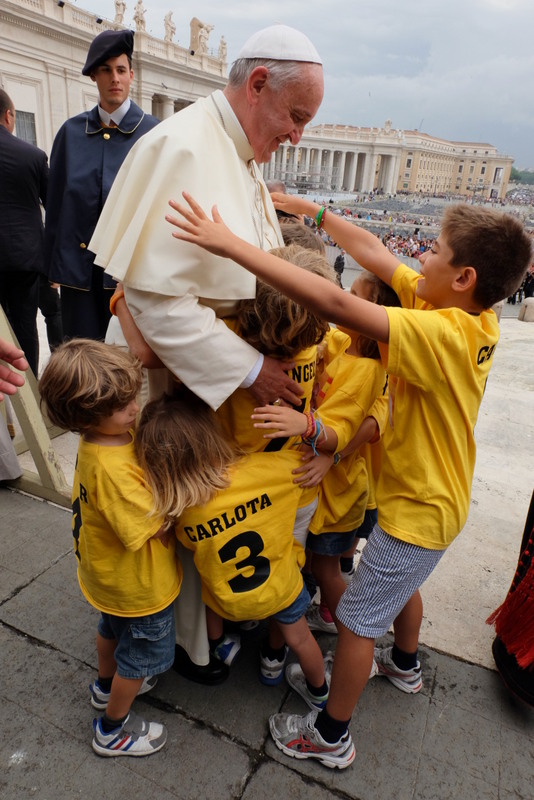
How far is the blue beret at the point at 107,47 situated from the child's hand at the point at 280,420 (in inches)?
81.7

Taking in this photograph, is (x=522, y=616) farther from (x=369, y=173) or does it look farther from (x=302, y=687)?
(x=369, y=173)

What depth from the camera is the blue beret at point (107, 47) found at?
257 cm

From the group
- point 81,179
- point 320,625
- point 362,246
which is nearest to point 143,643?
point 320,625

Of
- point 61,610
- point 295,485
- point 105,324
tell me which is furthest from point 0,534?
point 295,485

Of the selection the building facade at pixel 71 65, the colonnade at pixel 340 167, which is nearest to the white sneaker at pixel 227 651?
the building facade at pixel 71 65

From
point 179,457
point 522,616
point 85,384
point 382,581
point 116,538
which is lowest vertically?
point 522,616

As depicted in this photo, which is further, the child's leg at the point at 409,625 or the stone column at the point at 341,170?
the stone column at the point at 341,170

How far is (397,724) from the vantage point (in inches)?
75.5

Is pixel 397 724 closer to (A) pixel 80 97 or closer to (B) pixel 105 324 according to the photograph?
(B) pixel 105 324

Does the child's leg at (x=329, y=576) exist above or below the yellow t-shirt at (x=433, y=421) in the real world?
below

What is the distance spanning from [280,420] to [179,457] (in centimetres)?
32

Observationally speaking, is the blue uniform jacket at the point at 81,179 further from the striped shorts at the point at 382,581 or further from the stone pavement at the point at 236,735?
the striped shorts at the point at 382,581

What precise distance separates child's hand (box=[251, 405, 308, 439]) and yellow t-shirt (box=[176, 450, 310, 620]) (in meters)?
0.14

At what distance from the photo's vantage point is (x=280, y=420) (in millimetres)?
1626
